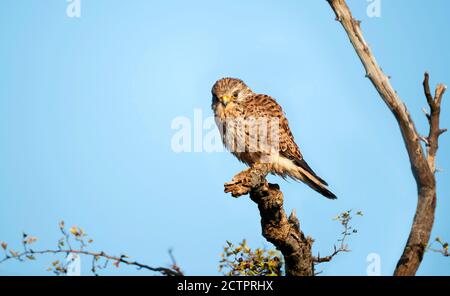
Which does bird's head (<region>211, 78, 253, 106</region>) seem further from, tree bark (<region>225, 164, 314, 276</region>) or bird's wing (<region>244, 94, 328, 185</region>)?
tree bark (<region>225, 164, 314, 276</region>)

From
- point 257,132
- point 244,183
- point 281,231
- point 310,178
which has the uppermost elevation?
point 257,132

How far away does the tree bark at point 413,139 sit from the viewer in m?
4.98

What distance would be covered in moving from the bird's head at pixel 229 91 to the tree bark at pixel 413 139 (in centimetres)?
120

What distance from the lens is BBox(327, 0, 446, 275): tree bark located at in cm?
498

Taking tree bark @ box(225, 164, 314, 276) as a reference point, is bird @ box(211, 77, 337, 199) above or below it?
above

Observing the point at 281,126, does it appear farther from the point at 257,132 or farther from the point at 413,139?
the point at 413,139

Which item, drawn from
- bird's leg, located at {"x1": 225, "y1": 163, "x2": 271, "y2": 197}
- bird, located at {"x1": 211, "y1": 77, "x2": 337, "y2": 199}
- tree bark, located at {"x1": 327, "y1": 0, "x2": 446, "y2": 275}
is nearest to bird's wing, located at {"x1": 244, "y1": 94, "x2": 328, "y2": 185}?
bird, located at {"x1": 211, "y1": 77, "x2": 337, "y2": 199}

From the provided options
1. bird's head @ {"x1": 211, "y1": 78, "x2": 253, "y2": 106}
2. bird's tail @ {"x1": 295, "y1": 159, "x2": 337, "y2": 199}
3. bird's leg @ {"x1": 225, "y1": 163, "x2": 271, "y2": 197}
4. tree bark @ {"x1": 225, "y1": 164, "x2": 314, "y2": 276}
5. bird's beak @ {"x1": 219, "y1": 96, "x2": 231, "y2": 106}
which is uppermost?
bird's head @ {"x1": 211, "y1": 78, "x2": 253, "y2": 106}

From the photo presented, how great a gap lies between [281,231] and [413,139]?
122cm

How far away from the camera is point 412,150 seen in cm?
534

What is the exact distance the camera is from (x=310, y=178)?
6449mm

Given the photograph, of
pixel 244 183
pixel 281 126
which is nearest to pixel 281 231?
pixel 244 183
